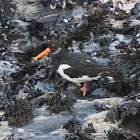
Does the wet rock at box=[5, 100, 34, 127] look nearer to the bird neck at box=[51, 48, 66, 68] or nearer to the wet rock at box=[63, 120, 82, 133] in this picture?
the wet rock at box=[63, 120, 82, 133]

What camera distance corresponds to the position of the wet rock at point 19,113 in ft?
23.0

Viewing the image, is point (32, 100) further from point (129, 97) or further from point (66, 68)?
point (129, 97)

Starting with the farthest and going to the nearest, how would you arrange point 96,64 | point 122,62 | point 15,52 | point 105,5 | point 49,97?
point 105,5
point 15,52
point 122,62
point 96,64
point 49,97

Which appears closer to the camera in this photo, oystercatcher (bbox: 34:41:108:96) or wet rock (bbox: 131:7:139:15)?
oystercatcher (bbox: 34:41:108:96)

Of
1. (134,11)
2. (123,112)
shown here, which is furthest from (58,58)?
(134,11)

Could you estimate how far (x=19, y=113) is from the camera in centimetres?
708

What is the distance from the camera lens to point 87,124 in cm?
690

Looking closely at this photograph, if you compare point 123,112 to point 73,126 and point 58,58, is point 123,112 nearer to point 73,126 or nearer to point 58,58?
point 73,126

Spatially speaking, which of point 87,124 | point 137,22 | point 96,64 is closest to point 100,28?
point 137,22

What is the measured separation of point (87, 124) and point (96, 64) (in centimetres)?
193

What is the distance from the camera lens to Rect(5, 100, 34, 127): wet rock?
700 centimetres

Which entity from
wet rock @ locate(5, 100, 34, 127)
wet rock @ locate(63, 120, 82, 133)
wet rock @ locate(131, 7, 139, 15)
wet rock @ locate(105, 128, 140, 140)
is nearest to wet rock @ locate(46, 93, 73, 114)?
wet rock @ locate(5, 100, 34, 127)

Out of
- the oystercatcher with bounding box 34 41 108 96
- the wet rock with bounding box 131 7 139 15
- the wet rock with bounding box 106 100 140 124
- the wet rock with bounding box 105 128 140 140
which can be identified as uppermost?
the wet rock with bounding box 131 7 139 15

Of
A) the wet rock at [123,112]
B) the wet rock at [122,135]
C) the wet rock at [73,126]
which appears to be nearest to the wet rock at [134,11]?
the wet rock at [123,112]
